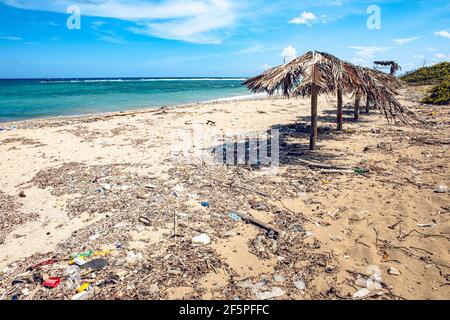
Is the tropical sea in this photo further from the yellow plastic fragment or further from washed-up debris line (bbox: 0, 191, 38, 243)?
the yellow plastic fragment

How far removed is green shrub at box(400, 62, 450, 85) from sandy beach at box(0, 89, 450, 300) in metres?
21.0

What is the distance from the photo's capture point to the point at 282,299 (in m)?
2.71

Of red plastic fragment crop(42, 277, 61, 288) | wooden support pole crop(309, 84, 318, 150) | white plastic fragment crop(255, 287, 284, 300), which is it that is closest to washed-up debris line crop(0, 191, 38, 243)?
red plastic fragment crop(42, 277, 61, 288)

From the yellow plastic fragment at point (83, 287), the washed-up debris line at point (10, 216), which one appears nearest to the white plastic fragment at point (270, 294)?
the yellow plastic fragment at point (83, 287)

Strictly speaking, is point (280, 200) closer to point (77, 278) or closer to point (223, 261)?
point (223, 261)

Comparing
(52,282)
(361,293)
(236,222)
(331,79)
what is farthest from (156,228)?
(331,79)

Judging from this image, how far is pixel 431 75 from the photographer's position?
25094 mm

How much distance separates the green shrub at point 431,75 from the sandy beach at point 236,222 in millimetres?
20963

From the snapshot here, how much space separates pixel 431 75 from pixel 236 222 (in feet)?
96.8

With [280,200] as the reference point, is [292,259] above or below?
below

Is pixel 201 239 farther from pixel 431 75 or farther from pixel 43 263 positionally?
pixel 431 75

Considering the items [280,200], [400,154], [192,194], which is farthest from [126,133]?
[400,154]

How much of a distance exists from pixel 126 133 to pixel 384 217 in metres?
8.68
